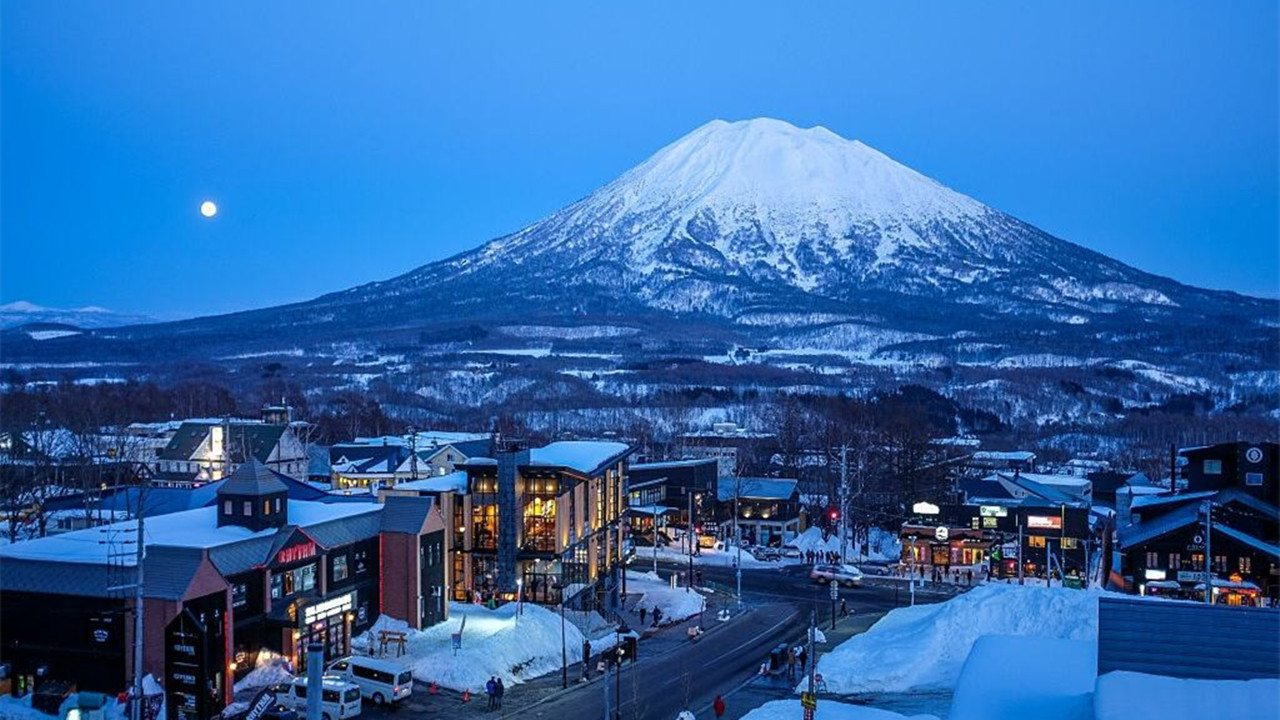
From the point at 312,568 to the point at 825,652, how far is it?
1182 centimetres

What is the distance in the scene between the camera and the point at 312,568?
25.2 metres

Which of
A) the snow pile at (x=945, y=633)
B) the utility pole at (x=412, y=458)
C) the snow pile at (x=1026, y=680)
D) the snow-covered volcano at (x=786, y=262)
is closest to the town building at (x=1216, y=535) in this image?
the snow pile at (x=945, y=633)

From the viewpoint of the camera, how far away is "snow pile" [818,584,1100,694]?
23.5 meters

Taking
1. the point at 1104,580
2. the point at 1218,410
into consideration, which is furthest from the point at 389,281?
the point at 1104,580

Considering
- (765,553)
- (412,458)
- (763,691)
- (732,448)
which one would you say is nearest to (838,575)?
(765,553)

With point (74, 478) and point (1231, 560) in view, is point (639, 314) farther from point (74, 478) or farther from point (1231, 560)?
point (1231, 560)

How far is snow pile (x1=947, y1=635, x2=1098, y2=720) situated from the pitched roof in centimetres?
1411

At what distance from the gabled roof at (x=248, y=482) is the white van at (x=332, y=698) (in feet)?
15.1

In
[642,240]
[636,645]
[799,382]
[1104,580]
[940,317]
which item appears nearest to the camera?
[636,645]

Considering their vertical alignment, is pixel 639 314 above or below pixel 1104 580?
above

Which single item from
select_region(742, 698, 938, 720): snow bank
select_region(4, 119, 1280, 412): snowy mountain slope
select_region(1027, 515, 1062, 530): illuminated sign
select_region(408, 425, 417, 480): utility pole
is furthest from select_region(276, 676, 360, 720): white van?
select_region(4, 119, 1280, 412): snowy mountain slope

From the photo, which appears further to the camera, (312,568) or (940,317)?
(940,317)

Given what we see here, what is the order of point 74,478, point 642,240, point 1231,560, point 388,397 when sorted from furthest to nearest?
point 642,240 → point 388,397 → point 74,478 → point 1231,560

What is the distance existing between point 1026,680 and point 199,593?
14.8 metres
